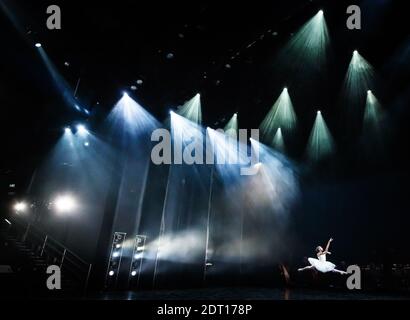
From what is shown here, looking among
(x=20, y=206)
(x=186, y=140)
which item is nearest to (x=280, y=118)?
(x=186, y=140)

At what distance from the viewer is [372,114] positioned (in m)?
9.96

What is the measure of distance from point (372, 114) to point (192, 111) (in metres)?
6.51

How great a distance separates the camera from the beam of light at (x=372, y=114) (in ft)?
30.9

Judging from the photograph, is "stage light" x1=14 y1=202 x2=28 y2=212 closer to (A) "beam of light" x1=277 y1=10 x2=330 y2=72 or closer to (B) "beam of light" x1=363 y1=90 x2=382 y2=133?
(A) "beam of light" x1=277 y1=10 x2=330 y2=72

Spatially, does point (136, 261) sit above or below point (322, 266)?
below

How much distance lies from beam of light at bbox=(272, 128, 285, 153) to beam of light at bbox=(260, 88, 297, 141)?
0.66 ft

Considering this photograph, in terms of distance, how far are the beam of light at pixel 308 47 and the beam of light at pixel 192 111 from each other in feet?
10.4

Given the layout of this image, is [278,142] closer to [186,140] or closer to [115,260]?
[186,140]

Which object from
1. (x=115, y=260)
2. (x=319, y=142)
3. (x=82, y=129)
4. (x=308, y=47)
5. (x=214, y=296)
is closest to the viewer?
(x=214, y=296)

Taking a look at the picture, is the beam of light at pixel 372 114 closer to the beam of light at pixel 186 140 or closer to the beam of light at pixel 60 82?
the beam of light at pixel 186 140
